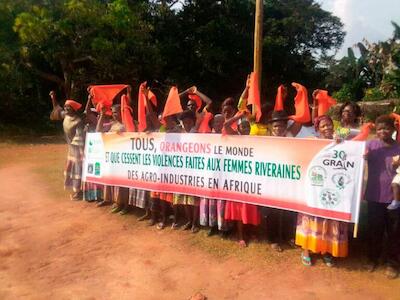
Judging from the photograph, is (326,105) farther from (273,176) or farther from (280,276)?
(280,276)

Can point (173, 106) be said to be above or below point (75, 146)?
above

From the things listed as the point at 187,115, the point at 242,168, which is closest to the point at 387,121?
the point at 242,168

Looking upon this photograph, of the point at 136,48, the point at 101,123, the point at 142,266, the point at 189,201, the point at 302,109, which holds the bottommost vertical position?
the point at 142,266

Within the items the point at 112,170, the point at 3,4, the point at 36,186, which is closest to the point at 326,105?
the point at 112,170

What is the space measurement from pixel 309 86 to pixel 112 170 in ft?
85.8

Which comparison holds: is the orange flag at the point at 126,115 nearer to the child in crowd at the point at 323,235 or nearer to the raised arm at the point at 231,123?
the raised arm at the point at 231,123

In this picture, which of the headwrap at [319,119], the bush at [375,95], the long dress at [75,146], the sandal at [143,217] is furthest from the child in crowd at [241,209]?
the bush at [375,95]

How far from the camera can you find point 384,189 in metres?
4.53

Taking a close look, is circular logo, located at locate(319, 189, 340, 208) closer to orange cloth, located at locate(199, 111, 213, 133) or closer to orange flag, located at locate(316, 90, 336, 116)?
orange flag, located at locate(316, 90, 336, 116)

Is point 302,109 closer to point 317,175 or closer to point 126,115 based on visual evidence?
point 317,175

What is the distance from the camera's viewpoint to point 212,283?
4.77 meters

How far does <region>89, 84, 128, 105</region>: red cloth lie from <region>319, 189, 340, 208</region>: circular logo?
3772 mm

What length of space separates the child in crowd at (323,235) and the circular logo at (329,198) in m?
0.18

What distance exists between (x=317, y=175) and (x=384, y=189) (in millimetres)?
679
